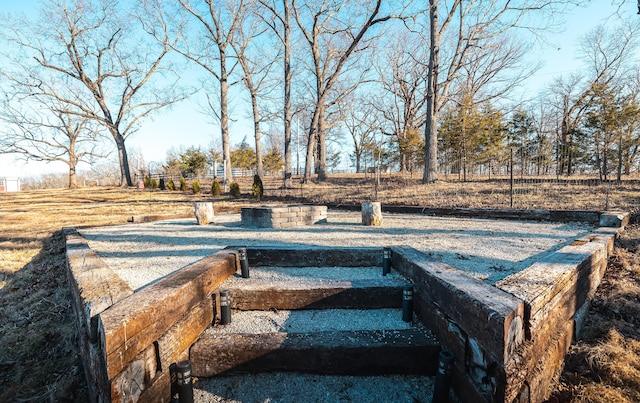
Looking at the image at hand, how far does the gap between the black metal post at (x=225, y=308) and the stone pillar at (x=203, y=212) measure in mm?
4769

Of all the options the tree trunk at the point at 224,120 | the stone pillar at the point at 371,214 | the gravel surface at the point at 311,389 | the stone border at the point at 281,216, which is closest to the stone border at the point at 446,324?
the gravel surface at the point at 311,389

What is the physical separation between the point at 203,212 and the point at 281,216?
6.28ft

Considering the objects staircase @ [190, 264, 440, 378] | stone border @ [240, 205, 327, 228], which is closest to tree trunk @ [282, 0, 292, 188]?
stone border @ [240, 205, 327, 228]

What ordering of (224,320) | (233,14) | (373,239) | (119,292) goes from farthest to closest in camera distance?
(233,14)
(373,239)
(224,320)
(119,292)

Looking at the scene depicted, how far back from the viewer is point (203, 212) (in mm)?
6570

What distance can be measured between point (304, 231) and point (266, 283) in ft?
9.59

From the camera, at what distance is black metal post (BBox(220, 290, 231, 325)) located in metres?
2.15

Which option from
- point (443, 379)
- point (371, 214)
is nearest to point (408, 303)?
point (443, 379)

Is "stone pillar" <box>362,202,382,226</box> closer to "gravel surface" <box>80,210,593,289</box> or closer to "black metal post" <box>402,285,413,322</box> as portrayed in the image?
"gravel surface" <box>80,210,593,289</box>

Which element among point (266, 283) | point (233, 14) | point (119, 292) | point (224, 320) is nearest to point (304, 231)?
point (266, 283)

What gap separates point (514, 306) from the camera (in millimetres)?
1405

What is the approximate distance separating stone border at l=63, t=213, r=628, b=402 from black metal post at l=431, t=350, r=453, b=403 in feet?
0.34

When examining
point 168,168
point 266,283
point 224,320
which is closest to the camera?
point 224,320

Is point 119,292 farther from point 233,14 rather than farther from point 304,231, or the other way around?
point 233,14
